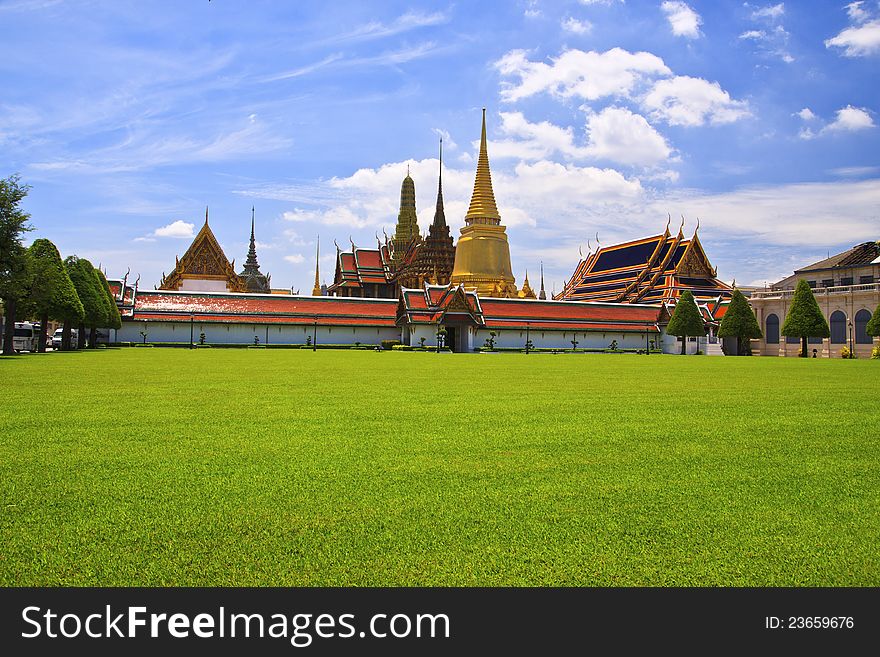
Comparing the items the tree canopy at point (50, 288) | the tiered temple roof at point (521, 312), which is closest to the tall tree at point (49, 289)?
the tree canopy at point (50, 288)

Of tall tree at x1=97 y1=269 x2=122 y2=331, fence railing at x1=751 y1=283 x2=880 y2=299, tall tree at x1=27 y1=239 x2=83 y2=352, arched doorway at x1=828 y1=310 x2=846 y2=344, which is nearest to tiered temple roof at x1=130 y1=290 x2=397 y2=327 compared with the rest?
tall tree at x1=97 y1=269 x2=122 y2=331

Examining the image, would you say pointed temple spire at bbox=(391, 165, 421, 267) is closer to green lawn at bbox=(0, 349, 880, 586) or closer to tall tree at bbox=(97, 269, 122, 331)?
tall tree at bbox=(97, 269, 122, 331)

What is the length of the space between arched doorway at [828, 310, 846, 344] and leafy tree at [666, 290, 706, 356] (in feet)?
30.5

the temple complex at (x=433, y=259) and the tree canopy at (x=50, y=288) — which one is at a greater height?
the temple complex at (x=433, y=259)

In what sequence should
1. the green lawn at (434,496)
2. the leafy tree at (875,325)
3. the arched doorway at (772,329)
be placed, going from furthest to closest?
the arched doorway at (772,329) → the leafy tree at (875,325) → the green lawn at (434,496)

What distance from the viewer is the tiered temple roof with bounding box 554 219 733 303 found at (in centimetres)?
6975

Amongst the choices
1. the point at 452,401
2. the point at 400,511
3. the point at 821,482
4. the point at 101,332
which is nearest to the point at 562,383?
the point at 452,401

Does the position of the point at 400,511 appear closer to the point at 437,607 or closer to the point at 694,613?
the point at 437,607

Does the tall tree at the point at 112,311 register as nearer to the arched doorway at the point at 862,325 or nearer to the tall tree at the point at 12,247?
the tall tree at the point at 12,247

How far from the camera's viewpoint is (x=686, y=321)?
58719 millimetres

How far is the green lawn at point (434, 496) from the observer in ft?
12.5

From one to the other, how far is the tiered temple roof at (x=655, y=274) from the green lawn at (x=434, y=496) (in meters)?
61.6

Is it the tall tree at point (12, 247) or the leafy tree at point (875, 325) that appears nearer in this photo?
the tall tree at point (12, 247)

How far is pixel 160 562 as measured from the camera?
3846 mm
